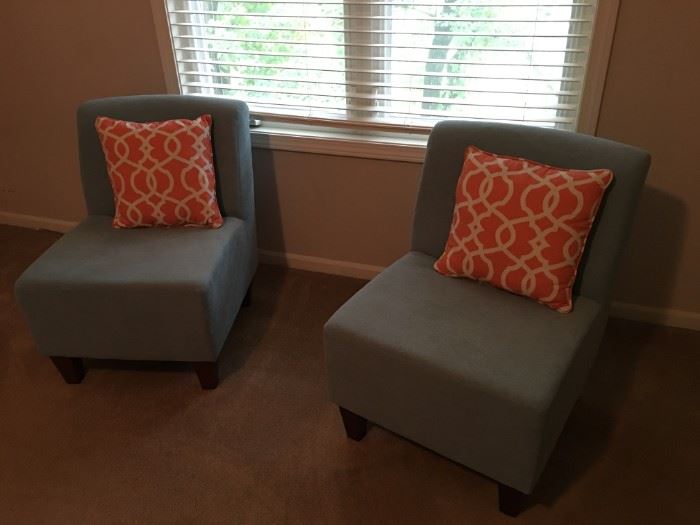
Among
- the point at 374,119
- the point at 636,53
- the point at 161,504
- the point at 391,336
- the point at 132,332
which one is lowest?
the point at 161,504

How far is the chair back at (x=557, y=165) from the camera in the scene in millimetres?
1641

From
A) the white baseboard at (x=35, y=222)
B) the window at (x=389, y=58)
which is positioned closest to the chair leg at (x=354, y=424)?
the window at (x=389, y=58)

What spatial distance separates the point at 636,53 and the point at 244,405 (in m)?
1.66

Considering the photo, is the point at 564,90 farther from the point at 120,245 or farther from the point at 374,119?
the point at 120,245

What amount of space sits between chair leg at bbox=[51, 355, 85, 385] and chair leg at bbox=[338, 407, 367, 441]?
94 cm

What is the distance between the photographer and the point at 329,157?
7.91 feet

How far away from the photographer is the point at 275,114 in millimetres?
2436

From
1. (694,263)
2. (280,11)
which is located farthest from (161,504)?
(694,263)

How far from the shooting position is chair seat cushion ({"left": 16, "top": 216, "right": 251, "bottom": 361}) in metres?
1.87

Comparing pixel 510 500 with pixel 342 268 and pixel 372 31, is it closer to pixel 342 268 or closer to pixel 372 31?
pixel 342 268

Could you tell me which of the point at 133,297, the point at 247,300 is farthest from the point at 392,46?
the point at 133,297

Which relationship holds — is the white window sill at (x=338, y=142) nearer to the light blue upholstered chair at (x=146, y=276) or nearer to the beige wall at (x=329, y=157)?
the beige wall at (x=329, y=157)

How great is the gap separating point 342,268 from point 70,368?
1124 millimetres

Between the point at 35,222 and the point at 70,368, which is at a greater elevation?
the point at 35,222
